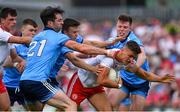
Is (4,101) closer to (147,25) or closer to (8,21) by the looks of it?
(8,21)

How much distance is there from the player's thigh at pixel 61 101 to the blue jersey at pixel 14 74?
2737 mm

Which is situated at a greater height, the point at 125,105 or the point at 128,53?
the point at 128,53

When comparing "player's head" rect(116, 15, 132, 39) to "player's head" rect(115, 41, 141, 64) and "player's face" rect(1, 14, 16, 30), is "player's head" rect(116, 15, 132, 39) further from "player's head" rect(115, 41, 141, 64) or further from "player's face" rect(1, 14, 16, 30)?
"player's face" rect(1, 14, 16, 30)

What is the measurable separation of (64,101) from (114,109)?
3.33 metres

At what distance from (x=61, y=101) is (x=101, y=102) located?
6.60 feet

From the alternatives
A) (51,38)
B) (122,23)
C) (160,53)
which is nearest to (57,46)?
(51,38)

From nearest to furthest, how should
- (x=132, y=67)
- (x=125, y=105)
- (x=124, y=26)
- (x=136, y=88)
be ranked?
(x=132, y=67)
(x=124, y=26)
(x=136, y=88)
(x=125, y=105)

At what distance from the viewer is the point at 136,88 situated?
17812mm

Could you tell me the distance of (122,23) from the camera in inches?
680

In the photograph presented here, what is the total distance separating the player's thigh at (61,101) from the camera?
1478cm

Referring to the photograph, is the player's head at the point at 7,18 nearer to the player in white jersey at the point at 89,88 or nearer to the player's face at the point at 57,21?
the player's face at the point at 57,21

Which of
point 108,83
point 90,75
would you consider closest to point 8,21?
point 90,75

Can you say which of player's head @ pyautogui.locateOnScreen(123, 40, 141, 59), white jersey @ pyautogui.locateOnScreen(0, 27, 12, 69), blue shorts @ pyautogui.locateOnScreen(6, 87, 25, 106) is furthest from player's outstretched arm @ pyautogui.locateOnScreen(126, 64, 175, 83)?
blue shorts @ pyautogui.locateOnScreen(6, 87, 25, 106)

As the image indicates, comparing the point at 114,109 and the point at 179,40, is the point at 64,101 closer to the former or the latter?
the point at 114,109
